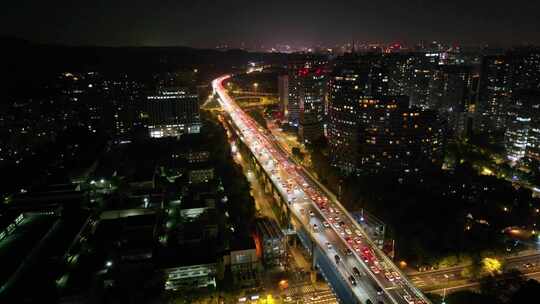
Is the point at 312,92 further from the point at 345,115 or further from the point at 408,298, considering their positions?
the point at 408,298

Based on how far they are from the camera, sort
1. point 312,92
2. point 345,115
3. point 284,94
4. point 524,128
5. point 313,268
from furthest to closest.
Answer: point 284,94 → point 312,92 → point 524,128 → point 345,115 → point 313,268

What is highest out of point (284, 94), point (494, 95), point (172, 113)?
point (494, 95)

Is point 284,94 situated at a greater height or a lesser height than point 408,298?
greater

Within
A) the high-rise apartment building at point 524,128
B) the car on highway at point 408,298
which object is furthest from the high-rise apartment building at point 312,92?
the car on highway at point 408,298

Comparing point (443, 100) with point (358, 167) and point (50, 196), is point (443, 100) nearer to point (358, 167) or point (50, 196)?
point (358, 167)

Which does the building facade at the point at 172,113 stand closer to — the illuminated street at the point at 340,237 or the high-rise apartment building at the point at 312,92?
the high-rise apartment building at the point at 312,92

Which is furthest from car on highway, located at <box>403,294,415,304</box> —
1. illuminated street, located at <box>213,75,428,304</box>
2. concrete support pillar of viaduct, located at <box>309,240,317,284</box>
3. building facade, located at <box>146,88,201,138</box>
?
Answer: building facade, located at <box>146,88,201,138</box>

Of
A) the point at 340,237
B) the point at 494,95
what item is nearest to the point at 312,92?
the point at 494,95

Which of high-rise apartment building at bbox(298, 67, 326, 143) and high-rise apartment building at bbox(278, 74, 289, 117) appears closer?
high-rise apartment building at bbox(298, 67, 326, 143)

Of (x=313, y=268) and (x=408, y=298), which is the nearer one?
(x=408, y=298)

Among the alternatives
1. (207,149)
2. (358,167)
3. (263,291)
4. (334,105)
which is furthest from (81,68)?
(263,291)

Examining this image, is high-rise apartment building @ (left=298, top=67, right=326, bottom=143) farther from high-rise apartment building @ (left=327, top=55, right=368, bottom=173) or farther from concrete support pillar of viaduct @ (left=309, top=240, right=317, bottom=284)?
concrete support pillar of viaduct @ (left=309, top=240, right=317, bottom=284)
